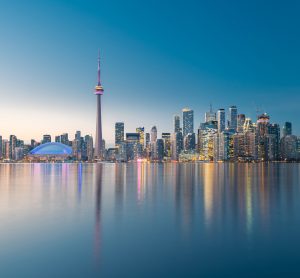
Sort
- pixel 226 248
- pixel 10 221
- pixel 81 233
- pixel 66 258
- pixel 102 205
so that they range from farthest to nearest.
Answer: pixel 102 205, pixel 10 221, pixel 81 233, pixel 226 248, pixel 66 258

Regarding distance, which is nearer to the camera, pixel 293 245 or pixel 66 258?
pixel 66 258

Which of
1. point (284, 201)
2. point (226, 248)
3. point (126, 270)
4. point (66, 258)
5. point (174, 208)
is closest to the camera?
point (126, 270)

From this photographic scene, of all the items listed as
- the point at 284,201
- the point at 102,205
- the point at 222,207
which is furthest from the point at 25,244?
the point at 284,201

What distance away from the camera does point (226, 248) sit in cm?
2130

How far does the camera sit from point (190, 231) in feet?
85.2

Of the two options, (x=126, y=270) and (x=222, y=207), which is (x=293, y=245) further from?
(x=222, y=207)

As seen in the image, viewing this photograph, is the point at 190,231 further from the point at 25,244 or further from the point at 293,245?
the point at 25,244

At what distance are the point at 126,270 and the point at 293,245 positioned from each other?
11014mm

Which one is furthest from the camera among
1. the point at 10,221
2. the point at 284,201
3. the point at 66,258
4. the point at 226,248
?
the point at 284,201

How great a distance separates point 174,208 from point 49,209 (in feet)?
41.8

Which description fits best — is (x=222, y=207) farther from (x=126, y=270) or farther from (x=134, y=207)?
(x=126, y=270)

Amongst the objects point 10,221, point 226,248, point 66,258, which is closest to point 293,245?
point 226,248

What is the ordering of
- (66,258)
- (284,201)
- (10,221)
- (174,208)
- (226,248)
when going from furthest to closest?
(284,201) < (174,208) < (10,221) < (226,248) < (66,258)

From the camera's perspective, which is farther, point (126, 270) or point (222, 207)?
point (222, 207)
